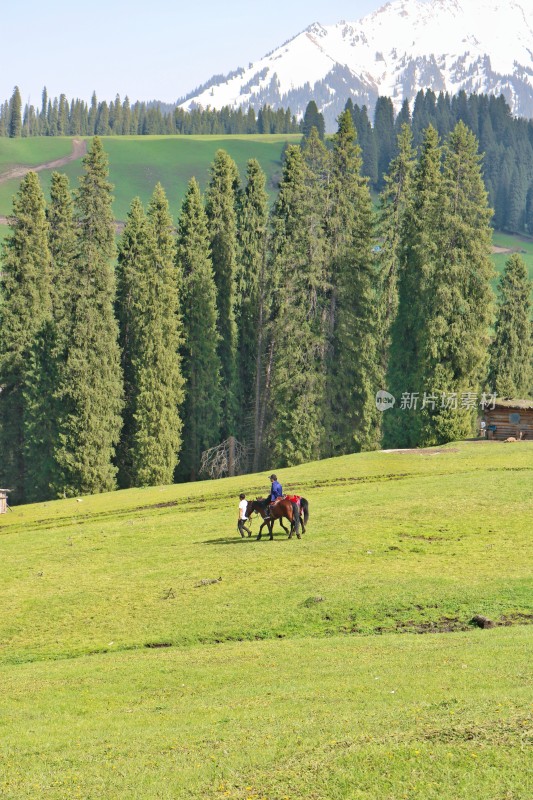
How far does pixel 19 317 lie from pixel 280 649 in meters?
63.6

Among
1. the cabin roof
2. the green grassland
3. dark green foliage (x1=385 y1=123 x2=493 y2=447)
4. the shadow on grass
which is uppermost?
dark green foliage (x1=385 y1=123 x2=493 y2=447)

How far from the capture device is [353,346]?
8262 cm

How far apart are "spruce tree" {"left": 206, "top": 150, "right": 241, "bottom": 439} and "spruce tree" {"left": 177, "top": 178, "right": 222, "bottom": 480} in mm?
2605

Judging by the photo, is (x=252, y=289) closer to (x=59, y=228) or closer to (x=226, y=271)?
(x=226, y=271)

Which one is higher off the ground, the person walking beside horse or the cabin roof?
the cabin roof

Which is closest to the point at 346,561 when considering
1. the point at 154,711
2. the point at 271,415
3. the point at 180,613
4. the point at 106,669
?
the point at 180,613

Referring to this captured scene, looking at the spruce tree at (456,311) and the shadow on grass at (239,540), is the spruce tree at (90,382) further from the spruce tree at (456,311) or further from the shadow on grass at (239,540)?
the shadow on grass at (239,540)

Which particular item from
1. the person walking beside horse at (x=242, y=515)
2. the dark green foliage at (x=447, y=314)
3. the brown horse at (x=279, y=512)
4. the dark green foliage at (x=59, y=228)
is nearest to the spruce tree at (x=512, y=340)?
the dark green foliage at (x=447, y=314)

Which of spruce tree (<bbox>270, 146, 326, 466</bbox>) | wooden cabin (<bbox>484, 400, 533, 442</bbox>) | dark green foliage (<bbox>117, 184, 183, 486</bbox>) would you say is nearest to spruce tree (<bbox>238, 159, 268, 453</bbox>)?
spruce tree (<bbox>270, 146, 326, 466</bbox>)

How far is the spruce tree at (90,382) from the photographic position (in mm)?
77750

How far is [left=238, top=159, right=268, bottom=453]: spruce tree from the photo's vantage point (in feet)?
300

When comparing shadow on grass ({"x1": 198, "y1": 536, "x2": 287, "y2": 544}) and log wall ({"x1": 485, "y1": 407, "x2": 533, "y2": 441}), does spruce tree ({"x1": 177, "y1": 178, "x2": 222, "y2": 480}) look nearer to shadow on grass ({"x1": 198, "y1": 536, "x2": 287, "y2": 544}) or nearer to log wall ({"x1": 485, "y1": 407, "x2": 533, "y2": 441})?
log wall ({"x1": 485, "y1": 407, "x2": 533, "y2": 441})

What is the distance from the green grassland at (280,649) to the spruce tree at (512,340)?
4501 centimetres

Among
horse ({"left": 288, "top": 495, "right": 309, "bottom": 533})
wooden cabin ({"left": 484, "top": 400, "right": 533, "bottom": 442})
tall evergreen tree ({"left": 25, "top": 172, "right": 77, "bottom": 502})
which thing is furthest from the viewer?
tall evergreen tree ({"left": 25, "top": 172, "right": 77, "bottom": 502})
